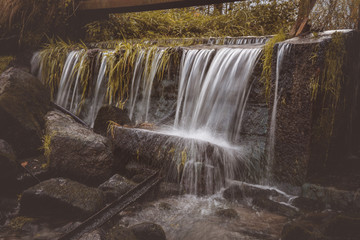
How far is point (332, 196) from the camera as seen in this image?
9.29 ft

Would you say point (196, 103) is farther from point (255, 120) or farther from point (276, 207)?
point (276, 207)

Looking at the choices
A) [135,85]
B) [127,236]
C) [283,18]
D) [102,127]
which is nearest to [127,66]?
[135,85]

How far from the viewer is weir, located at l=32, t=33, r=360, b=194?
125 inches

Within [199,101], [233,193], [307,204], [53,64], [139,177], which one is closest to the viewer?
[307,204]

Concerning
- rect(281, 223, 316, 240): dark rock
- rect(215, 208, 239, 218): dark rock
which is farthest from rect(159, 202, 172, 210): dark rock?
rect(281, 223, 316, 240): dark rock

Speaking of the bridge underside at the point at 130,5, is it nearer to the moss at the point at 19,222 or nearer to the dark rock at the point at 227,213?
the dark rock at the point at 227,213

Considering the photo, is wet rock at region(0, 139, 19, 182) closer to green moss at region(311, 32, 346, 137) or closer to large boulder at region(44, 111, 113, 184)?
large boulder at region(44, 111, 113, 184)

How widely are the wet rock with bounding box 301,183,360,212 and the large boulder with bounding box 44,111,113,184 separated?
206 centimetres

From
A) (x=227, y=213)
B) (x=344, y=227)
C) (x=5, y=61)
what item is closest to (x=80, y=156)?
(x=227, y=213)

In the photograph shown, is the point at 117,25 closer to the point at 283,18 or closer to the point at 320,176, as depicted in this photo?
the point at 283,18

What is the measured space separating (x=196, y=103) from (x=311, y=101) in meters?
1.59

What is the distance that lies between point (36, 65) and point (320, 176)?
17.3 ft

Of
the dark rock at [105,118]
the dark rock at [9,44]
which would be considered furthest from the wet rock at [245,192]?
the dark rock at [9,44]

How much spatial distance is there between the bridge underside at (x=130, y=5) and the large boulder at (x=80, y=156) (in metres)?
2.84
